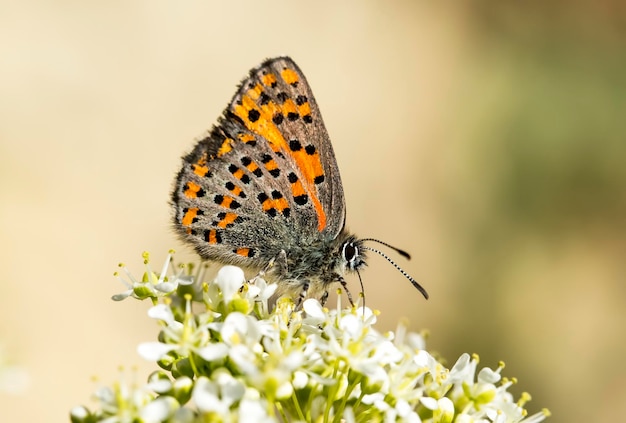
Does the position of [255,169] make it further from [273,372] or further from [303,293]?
[273,372]

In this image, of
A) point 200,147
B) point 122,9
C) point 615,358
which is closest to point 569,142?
point 615,358

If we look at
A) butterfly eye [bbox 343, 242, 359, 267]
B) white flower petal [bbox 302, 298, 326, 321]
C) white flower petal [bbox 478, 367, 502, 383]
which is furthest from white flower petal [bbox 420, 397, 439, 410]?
butterfly eye [bbox 343, 242, 359, 267]

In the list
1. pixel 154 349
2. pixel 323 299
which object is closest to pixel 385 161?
pixel 323 299

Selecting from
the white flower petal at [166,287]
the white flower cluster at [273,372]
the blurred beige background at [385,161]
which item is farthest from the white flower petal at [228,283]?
the blurred beige background at [385,161]

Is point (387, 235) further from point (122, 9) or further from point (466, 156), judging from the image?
point (122, 9)

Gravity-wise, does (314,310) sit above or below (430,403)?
above

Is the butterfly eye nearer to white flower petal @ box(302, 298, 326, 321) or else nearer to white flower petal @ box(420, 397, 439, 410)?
white flower petal @ box(302, 298, 326, 321)
